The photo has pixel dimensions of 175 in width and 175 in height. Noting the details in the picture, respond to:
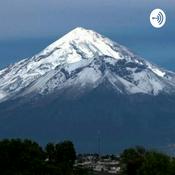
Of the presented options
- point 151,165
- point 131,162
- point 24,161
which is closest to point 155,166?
point 151,165

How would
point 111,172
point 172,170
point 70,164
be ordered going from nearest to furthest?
point 172,170, point 70,164, point 111,172

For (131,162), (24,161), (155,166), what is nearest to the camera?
(155,166)

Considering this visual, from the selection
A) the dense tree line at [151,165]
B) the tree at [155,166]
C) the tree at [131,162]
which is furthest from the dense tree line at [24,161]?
the tree at [155,166]

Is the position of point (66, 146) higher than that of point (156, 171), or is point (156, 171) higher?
point (66, 146)

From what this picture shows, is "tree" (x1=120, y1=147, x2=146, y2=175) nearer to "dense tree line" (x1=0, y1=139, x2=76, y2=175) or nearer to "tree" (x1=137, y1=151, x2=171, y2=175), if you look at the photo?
"tree" (x1=137, y1=151, x2=171, y2=175)

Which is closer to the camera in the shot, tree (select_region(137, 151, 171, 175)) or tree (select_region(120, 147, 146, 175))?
tree (select_region(137, 151, 171, 175))

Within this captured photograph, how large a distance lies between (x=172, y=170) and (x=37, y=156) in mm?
20971

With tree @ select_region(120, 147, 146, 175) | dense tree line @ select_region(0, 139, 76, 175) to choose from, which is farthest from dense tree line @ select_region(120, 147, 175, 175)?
dense tree line @ select_region(0, 139, 76, 175)

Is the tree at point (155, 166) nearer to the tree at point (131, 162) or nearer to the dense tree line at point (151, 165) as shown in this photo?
the dense tree line at point (151, 165)

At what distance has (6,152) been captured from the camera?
137m

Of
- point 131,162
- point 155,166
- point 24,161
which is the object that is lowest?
point 155,166

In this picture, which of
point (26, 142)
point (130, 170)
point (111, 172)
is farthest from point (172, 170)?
point (111, 172)

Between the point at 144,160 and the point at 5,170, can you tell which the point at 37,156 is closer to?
the point at 5,170

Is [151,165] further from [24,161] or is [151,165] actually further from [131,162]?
[24,161]
